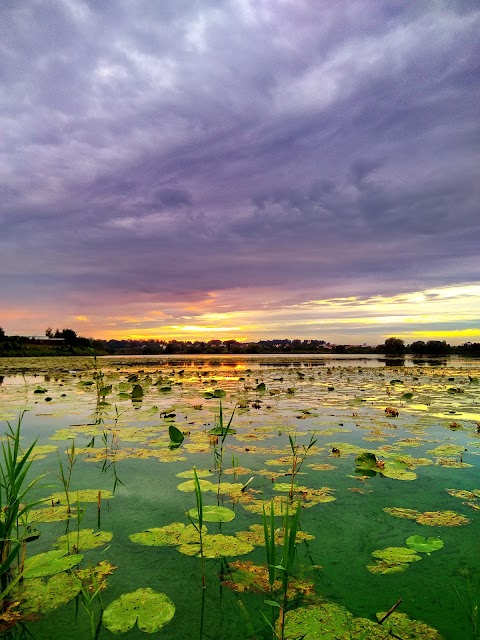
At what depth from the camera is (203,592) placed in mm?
2121

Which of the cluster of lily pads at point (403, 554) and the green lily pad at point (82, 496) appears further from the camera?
the green lily pad at point (82, 496)

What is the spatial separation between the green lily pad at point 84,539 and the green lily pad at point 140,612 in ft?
2.18

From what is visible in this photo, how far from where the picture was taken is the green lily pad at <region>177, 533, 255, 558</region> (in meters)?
2.49

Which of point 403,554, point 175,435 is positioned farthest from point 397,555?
point 175,435

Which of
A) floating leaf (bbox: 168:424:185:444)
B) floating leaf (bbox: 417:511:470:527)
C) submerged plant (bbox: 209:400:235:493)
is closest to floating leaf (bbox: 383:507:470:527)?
floating leaf (bbox: 417:511:470:527)

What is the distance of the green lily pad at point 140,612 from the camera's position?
6.04 feet

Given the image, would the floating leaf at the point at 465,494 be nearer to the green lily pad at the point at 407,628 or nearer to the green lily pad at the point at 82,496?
the green lily pad at the point at 407,628

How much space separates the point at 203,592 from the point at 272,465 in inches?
98.6

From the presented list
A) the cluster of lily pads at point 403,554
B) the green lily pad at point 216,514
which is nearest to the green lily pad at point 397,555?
the cluster of lily pads at point 403,554

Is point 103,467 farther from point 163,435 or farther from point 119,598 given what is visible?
point 119,598

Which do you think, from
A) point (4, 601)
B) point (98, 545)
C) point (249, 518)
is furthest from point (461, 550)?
point (4, 601)

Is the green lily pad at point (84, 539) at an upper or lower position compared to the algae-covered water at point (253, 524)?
upper

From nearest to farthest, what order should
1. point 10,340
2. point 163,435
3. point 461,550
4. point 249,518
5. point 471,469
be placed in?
point 461,550 → point 249,518 → point 471,469 → point 163,435 → point 10,340

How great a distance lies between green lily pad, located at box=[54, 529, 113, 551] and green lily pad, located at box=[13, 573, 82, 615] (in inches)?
12.9
